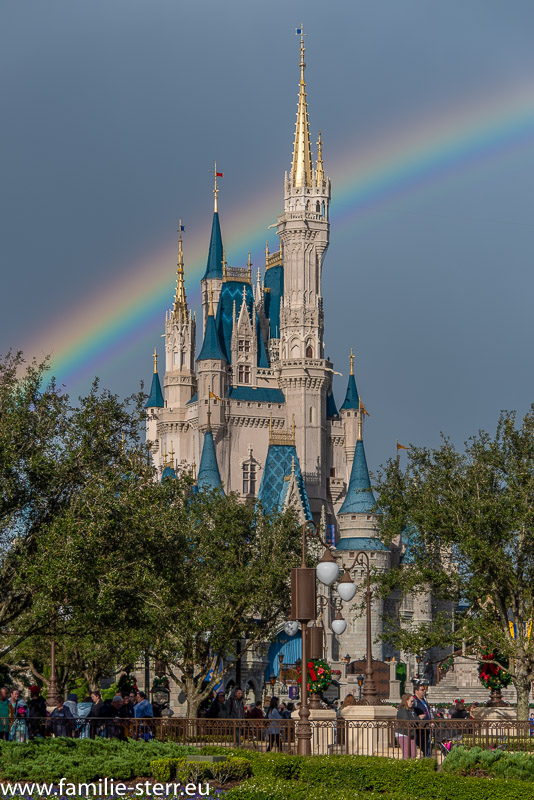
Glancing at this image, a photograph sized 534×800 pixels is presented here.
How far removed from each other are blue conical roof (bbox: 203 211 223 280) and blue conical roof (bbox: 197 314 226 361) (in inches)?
377

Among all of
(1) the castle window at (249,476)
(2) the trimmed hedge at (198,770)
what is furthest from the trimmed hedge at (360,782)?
Answer: (1) the castle window at (249,476)

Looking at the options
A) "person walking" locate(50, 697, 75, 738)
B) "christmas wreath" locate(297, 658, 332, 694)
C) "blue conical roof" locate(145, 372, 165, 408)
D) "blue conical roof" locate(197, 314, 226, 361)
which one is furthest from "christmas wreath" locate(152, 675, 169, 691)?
"blue conical roof" locate(145, 372, 165, 408)

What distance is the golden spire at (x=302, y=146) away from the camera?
11044cm

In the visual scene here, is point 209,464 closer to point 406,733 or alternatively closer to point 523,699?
point 523,699

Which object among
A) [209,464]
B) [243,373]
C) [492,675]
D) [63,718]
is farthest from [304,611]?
[243,373]

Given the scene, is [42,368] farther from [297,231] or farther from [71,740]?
[297,231]

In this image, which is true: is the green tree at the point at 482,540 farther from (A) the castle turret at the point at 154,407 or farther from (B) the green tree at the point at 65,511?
(A) the castle turret at the point at 154,407

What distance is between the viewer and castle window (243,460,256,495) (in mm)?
106438

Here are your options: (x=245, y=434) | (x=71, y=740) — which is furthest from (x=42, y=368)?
(x=245, y=434)

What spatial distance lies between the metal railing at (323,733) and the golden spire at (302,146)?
8447 cm

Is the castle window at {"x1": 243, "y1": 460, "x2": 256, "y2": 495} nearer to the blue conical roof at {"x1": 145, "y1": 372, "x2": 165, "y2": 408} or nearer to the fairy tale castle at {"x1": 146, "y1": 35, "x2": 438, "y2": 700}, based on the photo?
the fairy tale castle at {"x1": 146, "y1": 35, "x2": 438, "y2": 700}

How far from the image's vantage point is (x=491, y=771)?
23.0 metres

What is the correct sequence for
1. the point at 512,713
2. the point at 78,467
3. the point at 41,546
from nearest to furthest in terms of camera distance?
the point at 41,546 < the point at 78,467 < the point at 512,713

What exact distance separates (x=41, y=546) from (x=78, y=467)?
8.96 feet
